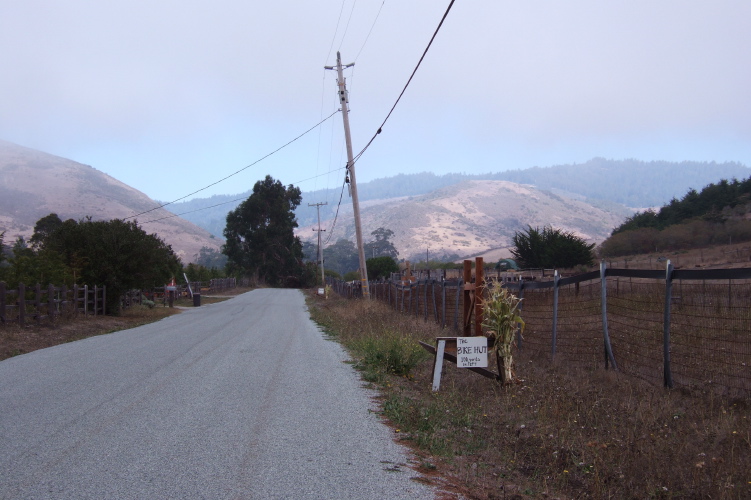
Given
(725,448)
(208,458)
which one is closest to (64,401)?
(208,458)

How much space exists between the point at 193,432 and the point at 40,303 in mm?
17598

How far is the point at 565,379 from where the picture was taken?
942 cm

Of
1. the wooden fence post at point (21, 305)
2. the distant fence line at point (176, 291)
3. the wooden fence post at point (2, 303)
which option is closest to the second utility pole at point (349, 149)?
the distant fence line at point (176, 291)

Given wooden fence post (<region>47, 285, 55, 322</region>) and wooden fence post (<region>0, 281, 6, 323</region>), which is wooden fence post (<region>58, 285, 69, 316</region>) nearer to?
wooden fence post (<region>47, 285, 55, 322</region>)

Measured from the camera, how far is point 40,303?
71.6 ft

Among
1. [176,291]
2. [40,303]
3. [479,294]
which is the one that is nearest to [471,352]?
[479,294]

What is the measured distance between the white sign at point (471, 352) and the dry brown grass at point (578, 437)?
1.48 ft

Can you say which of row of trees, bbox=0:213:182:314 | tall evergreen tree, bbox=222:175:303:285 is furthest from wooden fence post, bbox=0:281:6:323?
tall evergreen tree, bbox=222:175:303:285

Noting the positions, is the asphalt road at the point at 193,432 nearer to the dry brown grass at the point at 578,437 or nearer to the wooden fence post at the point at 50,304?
the dry brown grass at the point at 578,437

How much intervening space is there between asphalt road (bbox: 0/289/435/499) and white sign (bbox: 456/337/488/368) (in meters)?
1.44

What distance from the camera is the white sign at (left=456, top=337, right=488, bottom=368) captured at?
9.03 m

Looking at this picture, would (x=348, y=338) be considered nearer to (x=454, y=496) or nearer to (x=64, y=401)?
(x=64, y=401)

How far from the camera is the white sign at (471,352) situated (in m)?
9.03

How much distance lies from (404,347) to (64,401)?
6.04 metres
